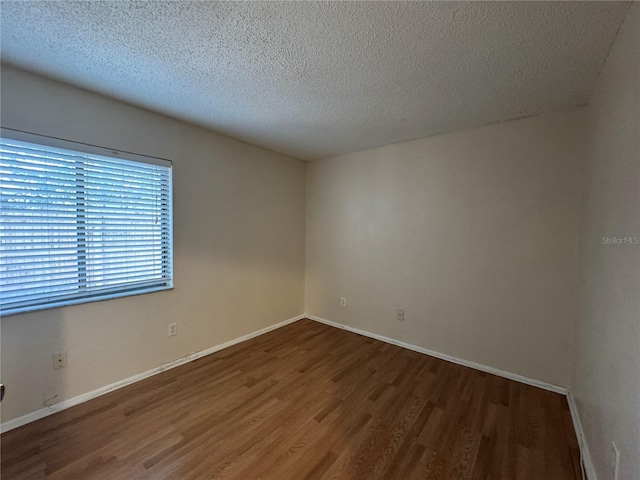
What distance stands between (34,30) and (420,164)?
9.75ft

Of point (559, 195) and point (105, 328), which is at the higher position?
point (559, 195)

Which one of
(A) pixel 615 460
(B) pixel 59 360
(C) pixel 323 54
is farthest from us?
(B) pixel 59 360

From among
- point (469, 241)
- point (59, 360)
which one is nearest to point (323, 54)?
point (469, 241)

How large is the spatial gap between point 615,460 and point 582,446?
2.08 ft

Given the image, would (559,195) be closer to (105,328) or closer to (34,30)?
(34,30)

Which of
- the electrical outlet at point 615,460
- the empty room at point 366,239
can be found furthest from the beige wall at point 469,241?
the electrical outlet at point 615,460

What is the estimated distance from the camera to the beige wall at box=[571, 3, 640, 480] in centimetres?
101

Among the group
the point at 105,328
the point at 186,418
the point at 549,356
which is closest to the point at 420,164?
the point at 549,356

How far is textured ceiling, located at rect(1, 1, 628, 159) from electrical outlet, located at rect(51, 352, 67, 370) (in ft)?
6.29

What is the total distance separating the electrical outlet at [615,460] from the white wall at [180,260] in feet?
9.62

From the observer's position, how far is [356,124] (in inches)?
98.8

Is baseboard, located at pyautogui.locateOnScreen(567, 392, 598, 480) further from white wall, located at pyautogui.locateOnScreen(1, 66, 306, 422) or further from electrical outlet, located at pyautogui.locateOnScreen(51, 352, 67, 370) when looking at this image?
electrical outlet, located at pyautogui.locateOnScreen(51, 352, 67, 370)

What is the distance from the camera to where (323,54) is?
1.49 metres

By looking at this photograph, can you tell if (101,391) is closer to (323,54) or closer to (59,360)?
(59,360)
